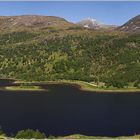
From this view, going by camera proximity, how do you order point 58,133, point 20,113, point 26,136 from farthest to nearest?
point 20,113
point 58,133
point 26,136

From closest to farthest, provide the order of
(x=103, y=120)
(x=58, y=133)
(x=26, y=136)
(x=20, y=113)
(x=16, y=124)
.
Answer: (x=26, y=136) → (x=58, y=133) → (x=16, y=124) → (x=103, y=120) → (x=20, y=113)

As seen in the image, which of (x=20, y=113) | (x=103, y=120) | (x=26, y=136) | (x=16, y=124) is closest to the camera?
(x=26, y=136)

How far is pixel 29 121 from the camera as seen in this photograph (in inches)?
6806

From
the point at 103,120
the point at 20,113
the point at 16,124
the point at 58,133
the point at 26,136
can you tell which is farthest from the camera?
the point at 20,113

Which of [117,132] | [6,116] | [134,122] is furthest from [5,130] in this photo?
[134,122]

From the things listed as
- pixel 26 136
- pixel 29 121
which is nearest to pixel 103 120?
pixel 29 121

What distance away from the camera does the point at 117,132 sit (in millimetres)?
151000

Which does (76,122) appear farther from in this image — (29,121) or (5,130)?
(5,130)

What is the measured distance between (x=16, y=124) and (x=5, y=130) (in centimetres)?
1325

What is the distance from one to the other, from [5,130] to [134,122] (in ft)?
190

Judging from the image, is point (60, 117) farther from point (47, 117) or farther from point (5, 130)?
point (5, 130)

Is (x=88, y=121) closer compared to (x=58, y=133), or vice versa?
(x=58, y=133)

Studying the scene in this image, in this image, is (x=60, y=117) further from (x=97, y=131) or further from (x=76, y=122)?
(x=97, y=131)

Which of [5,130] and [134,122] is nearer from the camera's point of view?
[5,130]
